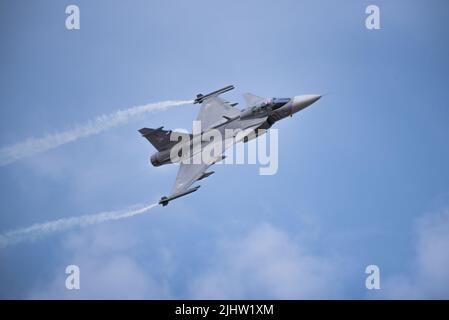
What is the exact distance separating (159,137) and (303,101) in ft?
36.0

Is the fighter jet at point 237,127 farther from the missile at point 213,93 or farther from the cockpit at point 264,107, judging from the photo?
the missile at point 213,93

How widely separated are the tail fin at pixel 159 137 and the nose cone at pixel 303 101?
8833mm

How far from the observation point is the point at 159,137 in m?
59.3

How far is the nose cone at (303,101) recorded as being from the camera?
58.7 m

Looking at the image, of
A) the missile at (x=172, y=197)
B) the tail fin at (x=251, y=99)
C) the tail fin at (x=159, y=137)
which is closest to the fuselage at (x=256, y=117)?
the tail fin at (x=159, y=137)

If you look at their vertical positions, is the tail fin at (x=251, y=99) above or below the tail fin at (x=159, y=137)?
above

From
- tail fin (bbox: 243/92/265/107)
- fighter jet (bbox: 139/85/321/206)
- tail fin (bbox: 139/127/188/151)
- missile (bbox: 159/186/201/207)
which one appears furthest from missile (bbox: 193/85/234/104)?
missile (bbox: 159/186/201/207)

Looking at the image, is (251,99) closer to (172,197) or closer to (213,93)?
(213,93)

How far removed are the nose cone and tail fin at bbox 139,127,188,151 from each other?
883 cm

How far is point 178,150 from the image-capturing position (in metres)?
59.0

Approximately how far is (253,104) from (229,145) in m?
4.48

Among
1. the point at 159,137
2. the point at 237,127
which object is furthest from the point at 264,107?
the point at 159,137
